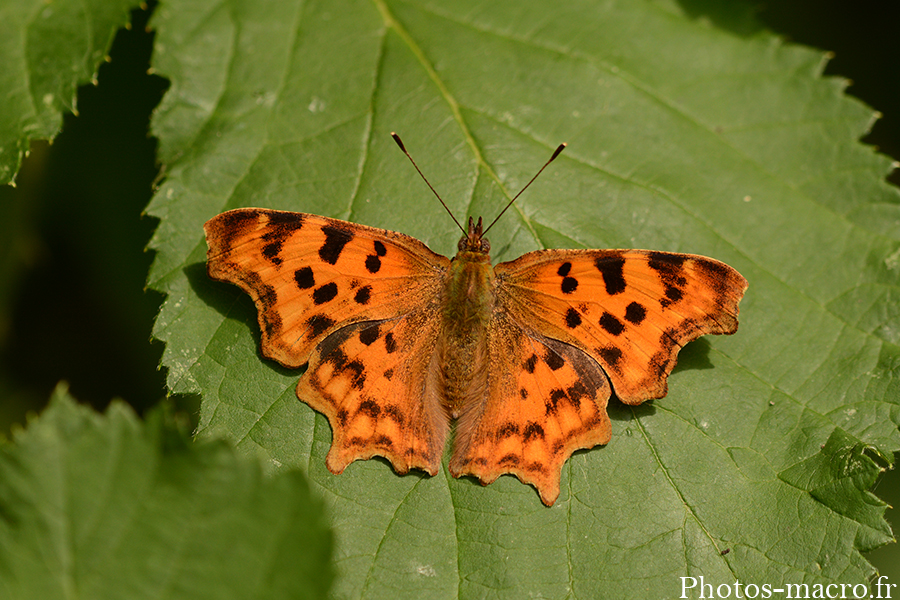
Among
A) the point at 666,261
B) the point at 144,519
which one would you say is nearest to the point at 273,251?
the point at 144,519

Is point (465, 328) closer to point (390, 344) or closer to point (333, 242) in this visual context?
point (390, 344)

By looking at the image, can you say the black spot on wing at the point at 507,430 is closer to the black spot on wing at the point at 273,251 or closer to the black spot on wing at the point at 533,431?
the black spot on wing at the point at 533,431

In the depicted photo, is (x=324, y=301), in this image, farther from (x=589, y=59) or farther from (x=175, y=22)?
(x=589, y=59)

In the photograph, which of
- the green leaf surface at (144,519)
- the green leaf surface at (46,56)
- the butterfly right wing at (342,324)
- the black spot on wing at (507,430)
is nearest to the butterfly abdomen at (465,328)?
the butterfly right wing at (342,324)

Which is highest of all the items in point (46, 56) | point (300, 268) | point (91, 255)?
point (46, 56)

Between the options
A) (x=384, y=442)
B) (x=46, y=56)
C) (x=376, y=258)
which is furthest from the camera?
(x=46, y=56)

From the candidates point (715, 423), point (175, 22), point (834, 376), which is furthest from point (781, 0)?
point (175, 22)
